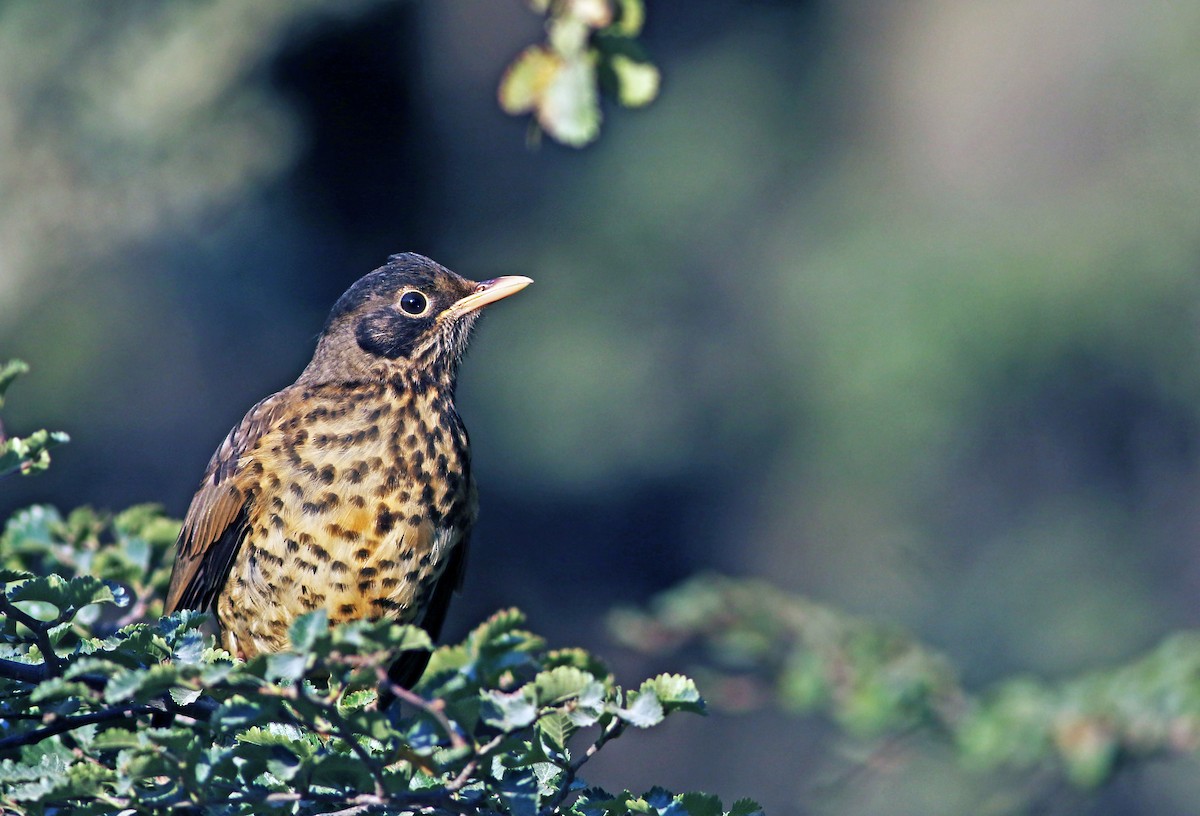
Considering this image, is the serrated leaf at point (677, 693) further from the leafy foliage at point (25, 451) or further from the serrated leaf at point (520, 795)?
the leafy foliage at point (25, 451)

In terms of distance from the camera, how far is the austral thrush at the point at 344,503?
3334mm

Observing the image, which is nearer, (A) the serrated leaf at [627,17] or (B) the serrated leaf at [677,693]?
(B) the serrated leaf at [677,693]

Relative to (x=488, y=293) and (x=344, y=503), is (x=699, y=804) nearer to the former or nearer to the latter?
(x=344, y=503)

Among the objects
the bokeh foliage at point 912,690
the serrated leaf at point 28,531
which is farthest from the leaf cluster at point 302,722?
the bokeh foliage at point 912,690

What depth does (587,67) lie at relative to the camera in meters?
2.48

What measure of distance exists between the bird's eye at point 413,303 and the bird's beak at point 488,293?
6cm

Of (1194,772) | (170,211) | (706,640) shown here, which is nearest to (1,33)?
(170,211)

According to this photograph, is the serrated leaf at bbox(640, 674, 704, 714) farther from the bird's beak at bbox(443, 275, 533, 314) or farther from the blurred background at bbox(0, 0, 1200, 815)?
the blurred background at bbox(0, 0, 1200, 815)

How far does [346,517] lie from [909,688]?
1.56m

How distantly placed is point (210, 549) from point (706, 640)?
A: 1.62 m

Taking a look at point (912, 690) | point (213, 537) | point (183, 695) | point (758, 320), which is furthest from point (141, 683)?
point (758, 320)

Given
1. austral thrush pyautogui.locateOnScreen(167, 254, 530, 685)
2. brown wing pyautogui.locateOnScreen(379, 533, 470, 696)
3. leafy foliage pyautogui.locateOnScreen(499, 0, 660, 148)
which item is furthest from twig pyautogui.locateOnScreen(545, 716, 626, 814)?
brown wing pyautogui.locateOnScreen(379, 533, 470, 696)

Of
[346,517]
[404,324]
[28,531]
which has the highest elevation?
[404,324]

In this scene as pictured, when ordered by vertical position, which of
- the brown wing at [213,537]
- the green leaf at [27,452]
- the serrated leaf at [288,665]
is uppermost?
the brown wing at [213,537]
